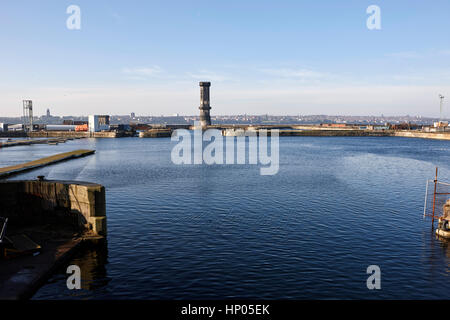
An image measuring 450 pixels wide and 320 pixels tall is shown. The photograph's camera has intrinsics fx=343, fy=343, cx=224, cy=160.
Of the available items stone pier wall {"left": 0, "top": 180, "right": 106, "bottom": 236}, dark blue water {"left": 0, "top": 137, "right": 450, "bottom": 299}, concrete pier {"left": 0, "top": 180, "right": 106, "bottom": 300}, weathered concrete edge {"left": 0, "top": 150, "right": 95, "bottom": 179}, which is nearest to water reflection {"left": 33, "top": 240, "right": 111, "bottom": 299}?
dark blue water {"left": 0, "top": 137, "right": 450, "bottom": 299}

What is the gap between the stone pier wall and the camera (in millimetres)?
32375

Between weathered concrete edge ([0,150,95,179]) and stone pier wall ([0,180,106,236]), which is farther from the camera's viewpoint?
weathered concrete edge ([0,150,95,179])

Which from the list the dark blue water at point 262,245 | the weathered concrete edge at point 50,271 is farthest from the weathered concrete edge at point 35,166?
the weathered concrete edge at point 50,271

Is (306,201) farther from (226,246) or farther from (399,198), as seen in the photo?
(226,246)

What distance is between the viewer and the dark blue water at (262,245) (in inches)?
925

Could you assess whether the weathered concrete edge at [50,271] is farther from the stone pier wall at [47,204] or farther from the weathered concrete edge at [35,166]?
the weathered concrete edge at [35,166]

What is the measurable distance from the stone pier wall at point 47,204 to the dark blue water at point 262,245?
11.7 feet

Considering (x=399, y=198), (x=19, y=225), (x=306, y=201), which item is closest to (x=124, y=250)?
(x=19, y=225)

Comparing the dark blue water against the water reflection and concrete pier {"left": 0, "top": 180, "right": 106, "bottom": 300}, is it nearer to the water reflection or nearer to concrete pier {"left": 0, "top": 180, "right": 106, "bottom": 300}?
the water reflection

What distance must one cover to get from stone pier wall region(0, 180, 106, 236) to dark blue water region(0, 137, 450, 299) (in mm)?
3571

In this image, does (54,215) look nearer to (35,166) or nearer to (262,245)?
(262,245)

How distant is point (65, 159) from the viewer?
101250mm

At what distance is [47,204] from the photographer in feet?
112

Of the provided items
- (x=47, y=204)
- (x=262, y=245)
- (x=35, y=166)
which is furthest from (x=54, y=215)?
(x=35, y=166)
